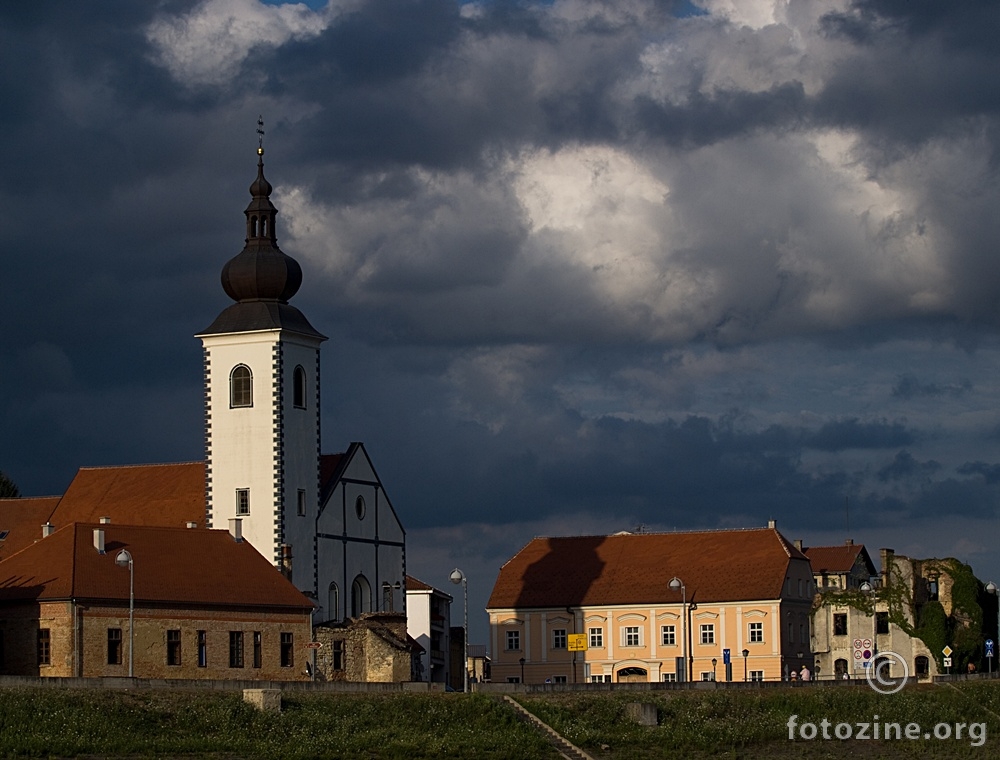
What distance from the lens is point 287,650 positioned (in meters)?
77.7

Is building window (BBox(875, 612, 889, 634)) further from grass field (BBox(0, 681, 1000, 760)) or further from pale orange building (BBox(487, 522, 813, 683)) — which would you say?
grass field (BBox(0, 681, 1000, 760))

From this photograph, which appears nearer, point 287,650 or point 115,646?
point 115,646

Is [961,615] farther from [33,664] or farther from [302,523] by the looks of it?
[33,664]

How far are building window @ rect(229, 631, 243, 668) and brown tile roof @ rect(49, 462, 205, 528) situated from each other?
29.3 ft

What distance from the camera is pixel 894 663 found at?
9838 cm

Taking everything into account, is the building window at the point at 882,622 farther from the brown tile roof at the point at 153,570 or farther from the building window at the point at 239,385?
the building window at the point at 239,385

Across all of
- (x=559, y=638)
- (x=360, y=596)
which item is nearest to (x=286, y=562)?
(x=360, y=596)

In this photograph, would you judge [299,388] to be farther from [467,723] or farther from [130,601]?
[467,723]

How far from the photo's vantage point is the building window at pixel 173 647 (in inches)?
2921

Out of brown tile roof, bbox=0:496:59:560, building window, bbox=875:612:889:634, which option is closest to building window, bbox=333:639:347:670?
brown tile roof, bbox=0:496:59:560

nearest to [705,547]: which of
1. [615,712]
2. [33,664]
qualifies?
[615,712]

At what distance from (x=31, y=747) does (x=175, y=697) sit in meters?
7.09

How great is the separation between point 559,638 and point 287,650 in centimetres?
2720

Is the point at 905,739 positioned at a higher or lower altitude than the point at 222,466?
lower
